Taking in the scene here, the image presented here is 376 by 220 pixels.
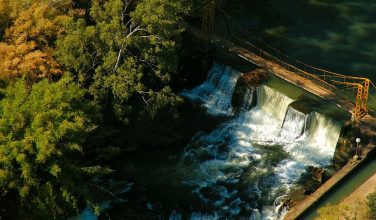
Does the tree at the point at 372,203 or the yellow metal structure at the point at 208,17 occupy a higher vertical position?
the yellow metal structure at the point at 208,17

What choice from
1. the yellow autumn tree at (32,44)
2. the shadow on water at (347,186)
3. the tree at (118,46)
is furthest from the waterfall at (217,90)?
the yellow autumn tree at (32,44)

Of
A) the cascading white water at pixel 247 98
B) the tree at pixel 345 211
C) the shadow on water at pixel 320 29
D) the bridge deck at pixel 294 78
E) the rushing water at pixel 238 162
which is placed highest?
the shadow on water at pixel 320 29

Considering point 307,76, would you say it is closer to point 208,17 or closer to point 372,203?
point 208,17

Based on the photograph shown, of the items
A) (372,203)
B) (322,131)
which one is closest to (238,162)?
(322,131)

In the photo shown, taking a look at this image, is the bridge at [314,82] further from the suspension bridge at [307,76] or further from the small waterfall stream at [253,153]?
the small waterfall stream at [253,153]

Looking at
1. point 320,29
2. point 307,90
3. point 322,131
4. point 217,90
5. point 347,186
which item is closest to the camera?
point 347,186
